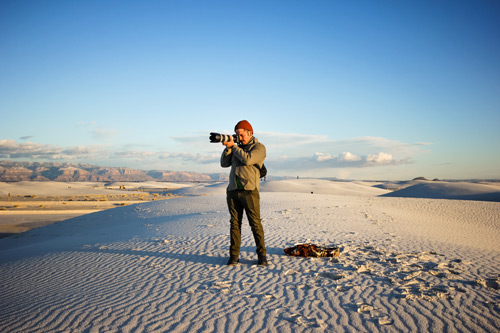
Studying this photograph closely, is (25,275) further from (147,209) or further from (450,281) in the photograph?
(147,209)

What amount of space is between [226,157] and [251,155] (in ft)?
1.50

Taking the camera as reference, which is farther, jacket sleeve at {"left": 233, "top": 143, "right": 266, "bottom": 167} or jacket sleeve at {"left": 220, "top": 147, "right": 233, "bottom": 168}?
jacket sleeve at {"left": 220, "top": 147, "right": 233, "bottom": 168}

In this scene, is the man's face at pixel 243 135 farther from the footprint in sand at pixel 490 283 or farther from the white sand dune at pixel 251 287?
the footprint in sand at pixel 490 283

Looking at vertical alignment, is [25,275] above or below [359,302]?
below

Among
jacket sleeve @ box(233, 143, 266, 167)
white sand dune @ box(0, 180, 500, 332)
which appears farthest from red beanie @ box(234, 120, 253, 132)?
white sand dune @ box(0, 180, 500, 332)

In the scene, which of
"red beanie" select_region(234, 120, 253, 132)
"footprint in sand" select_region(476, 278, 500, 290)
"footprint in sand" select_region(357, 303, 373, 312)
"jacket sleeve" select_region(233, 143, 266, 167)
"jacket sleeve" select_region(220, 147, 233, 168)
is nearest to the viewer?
"footprint in sand" select_region(357, 303, 373, 312)

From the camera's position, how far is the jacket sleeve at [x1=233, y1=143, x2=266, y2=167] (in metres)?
4.53

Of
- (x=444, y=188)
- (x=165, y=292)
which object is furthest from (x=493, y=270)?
(x=444, y=188)

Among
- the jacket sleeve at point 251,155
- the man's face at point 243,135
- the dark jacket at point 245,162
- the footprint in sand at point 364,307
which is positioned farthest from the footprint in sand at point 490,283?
the man's face at point 243,135

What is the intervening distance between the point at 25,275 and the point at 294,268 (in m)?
5.05

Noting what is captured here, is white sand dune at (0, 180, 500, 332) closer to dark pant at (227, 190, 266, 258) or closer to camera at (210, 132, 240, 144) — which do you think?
dark pant at (227, 190, 266, 258)

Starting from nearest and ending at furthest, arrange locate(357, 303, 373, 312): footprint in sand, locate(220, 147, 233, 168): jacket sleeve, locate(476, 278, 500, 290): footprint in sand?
locate(357, 303, 373, 312): footprint in sand < locate(476, 278, 500, 290): footprint in sand < locate(220, 147, 233, 168): jacket sleeve

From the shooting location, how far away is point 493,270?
5.45 metres

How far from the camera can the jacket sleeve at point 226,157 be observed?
184 inches
